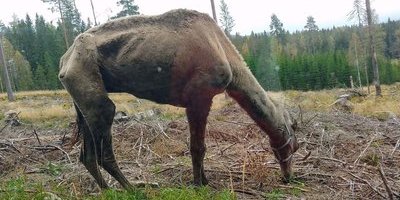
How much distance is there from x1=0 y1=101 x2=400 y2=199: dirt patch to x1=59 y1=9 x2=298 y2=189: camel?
670mm

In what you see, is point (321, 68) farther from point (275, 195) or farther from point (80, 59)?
point (80, 59)

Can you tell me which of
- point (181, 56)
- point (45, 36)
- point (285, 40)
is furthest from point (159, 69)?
point (285, 40)

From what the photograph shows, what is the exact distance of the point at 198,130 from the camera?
5.94m

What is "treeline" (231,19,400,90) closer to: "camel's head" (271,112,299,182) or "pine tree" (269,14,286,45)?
"pine tree" (269,14,286,45)

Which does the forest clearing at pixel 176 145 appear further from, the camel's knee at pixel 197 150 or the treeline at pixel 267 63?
the treeline at pixel 267 63

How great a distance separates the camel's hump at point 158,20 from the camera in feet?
18.9

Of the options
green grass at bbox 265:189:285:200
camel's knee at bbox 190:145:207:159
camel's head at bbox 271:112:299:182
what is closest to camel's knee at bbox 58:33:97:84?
camel's knee at bbox 190:145:207:159

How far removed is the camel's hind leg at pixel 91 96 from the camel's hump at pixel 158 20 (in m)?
0.35

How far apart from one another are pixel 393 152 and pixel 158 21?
14.7 feet

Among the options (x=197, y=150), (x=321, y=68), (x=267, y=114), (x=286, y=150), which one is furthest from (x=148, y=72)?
(x=321, y=68)

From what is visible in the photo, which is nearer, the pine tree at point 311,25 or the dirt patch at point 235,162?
the dirt patch at point 235,162

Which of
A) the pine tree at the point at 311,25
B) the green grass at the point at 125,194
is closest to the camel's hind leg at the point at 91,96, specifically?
the green grass at the point at 125,194

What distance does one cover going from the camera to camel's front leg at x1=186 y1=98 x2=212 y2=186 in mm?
5809

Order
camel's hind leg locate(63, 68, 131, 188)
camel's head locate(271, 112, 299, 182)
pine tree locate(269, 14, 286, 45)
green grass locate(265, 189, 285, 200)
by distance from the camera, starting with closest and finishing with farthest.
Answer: camel's hind leg locate(63, 68, 131, 188)
green grass locate(265, 189, 285, 200)
camel's head locate(271, 112, 299, 182)
pine tree locate(269, 14, 286, 45)
